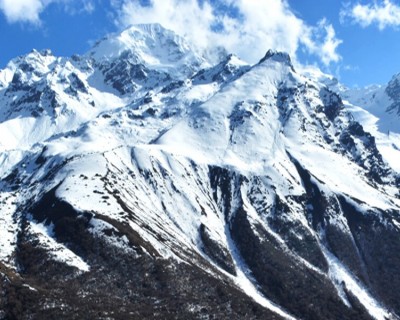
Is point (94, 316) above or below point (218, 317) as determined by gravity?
below

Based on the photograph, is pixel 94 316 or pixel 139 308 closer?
pixel 94 316

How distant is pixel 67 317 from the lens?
579 feet

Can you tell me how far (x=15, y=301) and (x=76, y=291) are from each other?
22.2 m

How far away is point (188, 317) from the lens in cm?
19538

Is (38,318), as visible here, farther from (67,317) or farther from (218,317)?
(218,317)

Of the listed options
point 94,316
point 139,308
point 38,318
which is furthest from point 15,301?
point 139,308

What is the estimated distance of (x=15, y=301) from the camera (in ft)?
594

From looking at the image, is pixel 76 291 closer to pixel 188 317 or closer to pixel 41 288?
pixel 41 288

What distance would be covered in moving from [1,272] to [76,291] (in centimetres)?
2344

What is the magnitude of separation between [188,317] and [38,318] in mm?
45200

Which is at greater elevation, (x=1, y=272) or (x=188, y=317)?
(x=188, y=317)

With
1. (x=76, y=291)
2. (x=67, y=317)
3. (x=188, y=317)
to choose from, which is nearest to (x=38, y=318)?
(x=67, y=317)

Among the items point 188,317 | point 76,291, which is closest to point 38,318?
point 76,291

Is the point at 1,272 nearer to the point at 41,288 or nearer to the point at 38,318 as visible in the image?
the point at 41,288
